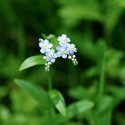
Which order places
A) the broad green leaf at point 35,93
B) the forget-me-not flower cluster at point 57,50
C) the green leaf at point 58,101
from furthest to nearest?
the broad green leaf at point 35,93, the green leaf at point 58,101, the forget-me-not flower cluster at point 57,50

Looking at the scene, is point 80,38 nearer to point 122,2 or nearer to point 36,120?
point 122,2


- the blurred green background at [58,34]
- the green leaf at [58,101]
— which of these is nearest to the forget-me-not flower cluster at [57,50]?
the green leaf at [58,101]

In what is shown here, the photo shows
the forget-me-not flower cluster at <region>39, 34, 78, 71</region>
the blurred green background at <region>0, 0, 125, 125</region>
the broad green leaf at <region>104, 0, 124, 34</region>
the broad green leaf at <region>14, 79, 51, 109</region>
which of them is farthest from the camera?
the broad green leaf at <region>104, 0, 124, 34</region>

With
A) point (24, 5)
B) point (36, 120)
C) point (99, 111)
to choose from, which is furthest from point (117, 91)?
point (24, 5)

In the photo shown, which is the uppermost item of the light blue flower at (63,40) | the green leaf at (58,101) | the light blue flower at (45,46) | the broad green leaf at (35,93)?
the light blue flower at (63,40)

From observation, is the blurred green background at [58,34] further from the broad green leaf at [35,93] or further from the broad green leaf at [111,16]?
the broad green leaf at [35,93]

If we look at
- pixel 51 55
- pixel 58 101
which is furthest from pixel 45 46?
pixel 58 101

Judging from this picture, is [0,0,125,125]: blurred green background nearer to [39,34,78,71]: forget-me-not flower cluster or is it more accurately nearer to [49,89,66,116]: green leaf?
[49,89,66,116]: green leaf

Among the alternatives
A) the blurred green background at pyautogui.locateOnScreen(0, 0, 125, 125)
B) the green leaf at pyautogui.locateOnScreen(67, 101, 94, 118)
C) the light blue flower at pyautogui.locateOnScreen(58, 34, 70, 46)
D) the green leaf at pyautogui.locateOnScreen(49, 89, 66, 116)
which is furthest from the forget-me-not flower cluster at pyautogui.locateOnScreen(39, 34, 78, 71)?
the blurred green background at pyautogui.locateOnScreen(0, 0, 125, 125)
